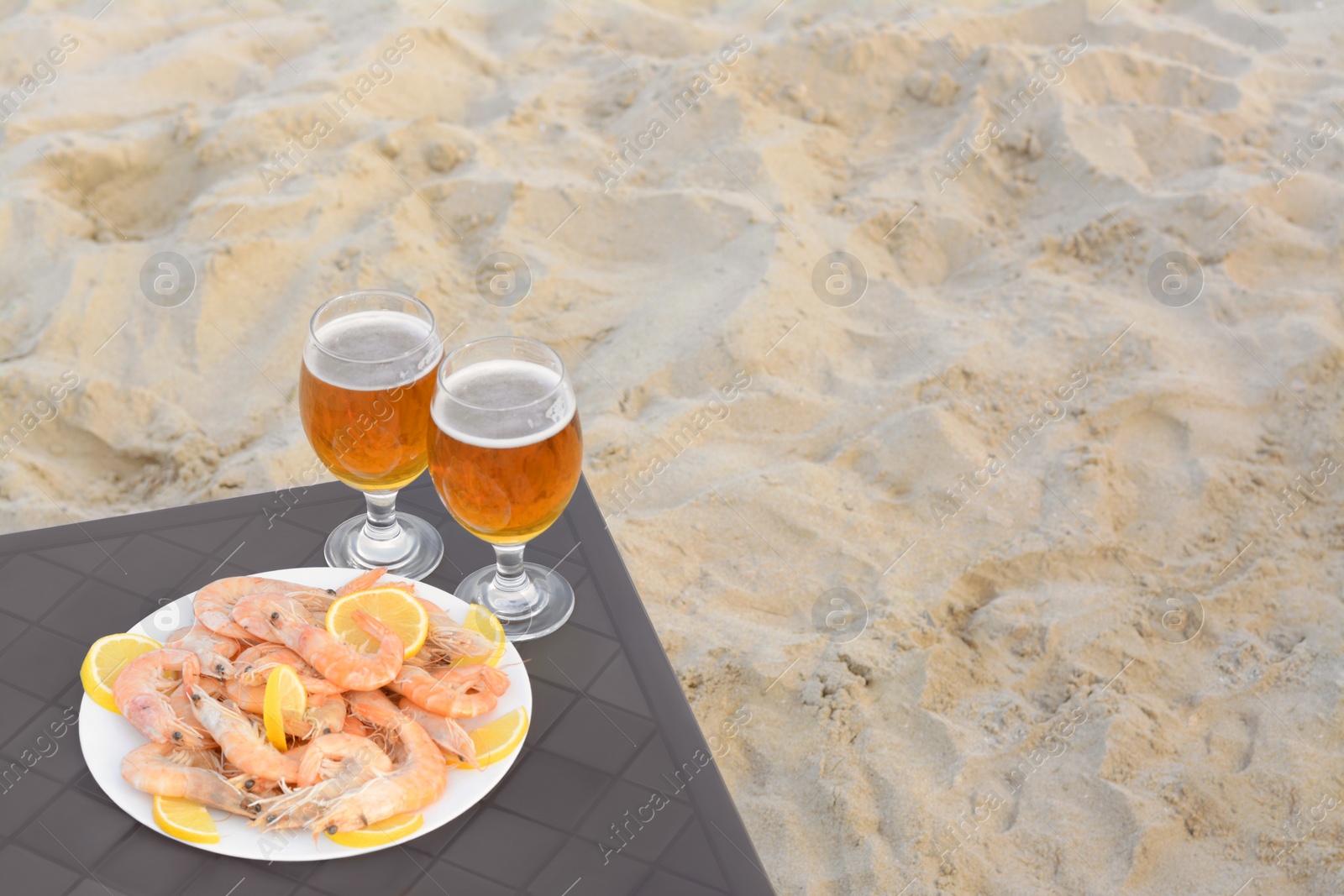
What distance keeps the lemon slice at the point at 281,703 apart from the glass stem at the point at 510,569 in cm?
37

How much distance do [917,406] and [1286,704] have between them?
1.13m

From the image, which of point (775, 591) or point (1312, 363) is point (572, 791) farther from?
point (1312, 363)

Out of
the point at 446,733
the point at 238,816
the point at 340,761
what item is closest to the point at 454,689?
the point at 446,733

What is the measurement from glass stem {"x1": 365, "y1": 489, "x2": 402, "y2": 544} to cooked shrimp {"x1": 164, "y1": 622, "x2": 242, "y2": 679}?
304mm

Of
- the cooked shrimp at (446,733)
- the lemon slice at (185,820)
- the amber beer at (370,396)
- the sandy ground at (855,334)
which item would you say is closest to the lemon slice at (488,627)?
the cooked shrimp at (446,733)

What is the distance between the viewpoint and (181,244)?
3.62 meters

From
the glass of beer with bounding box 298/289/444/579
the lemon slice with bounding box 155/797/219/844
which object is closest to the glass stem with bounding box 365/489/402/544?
the glass of beer with bounding box 298/289/444/579

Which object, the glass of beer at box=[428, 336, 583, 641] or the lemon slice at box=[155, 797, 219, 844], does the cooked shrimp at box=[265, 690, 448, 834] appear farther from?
the glass of beer at box=[428, 336, 583, 641]

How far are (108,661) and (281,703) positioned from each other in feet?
0.91

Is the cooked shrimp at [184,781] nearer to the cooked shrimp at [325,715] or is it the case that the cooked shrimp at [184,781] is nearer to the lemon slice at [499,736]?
the cooked shrimp at [325,715]

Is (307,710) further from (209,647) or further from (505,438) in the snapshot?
(505,438)

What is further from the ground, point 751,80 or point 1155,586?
point 751,80

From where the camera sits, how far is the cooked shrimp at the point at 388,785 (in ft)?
4.02

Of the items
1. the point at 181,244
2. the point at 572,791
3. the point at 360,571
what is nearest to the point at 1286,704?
the point at 572,791
